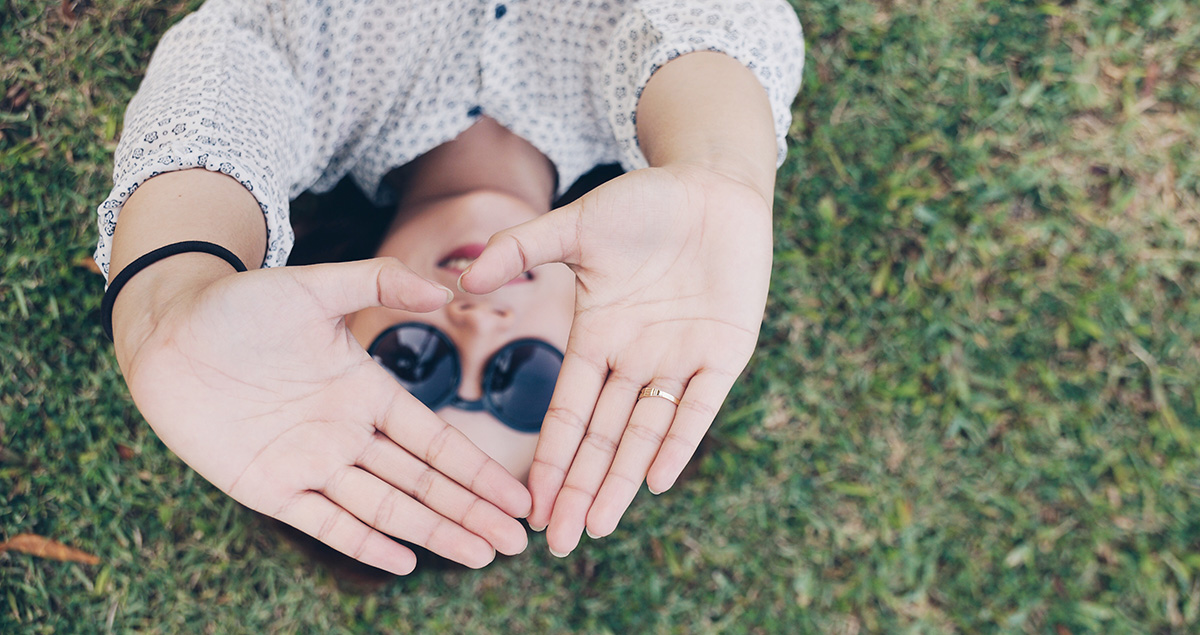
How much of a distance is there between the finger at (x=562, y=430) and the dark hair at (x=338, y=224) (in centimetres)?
126

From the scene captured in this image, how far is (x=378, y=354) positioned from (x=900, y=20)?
2.56 meters

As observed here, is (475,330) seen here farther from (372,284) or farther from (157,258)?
(157,258)

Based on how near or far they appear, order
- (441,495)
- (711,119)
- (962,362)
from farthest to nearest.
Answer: (962,362)
(711,119)
(441,495)

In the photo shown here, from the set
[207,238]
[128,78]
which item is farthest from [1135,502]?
[128,78]

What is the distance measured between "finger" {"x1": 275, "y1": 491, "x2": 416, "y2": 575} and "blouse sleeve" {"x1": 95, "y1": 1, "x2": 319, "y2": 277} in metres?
0.65

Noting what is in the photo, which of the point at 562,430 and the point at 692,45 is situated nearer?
the point at 562,430

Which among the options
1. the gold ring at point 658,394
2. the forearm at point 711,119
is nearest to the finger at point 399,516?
the gold ring at point 658,394

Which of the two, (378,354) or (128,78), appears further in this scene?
(128,78)

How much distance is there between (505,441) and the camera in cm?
221

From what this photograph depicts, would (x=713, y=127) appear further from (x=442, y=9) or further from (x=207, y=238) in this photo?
(x=207, y=238)

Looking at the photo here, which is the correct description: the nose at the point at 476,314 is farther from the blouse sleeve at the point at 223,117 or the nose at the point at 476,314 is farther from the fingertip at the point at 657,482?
the fingertip at the point at 657,482

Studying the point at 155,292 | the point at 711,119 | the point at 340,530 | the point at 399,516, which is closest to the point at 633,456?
→ the point at 399,516

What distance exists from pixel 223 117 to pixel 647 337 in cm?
117

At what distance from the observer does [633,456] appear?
1.71 meters
